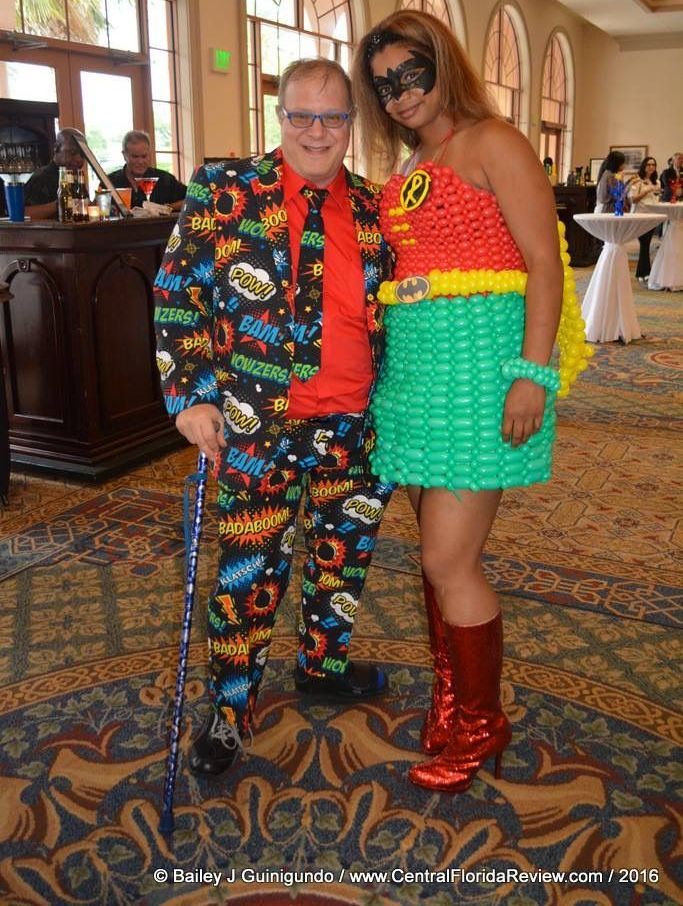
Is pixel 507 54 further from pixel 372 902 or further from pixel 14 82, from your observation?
pixel 372 902

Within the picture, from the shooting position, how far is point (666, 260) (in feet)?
34.4

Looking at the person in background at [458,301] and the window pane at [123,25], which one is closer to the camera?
the person in background at [458,301]

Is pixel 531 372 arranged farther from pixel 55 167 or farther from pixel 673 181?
pixel 673 181

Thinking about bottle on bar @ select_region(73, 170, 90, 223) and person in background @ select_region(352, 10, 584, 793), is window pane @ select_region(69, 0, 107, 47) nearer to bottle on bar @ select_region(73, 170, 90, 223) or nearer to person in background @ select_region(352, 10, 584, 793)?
bottle on bar @ select_region(73, 170, 90, 223)

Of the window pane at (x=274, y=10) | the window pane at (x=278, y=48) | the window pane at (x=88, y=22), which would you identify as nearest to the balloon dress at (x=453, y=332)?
the window pane at (x=88, y=22)

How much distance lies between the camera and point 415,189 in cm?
161

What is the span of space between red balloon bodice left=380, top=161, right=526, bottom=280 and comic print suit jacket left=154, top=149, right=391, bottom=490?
6.7 inches

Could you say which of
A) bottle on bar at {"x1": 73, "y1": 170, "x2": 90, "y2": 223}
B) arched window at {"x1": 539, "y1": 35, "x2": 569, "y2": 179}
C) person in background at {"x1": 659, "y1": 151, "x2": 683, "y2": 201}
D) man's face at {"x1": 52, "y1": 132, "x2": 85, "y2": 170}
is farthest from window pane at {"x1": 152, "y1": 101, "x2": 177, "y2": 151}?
arched window at {"x1": 539, "y1": 35, "x2": 569, "y2": 179}

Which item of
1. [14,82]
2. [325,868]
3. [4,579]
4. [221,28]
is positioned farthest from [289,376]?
[221,28]

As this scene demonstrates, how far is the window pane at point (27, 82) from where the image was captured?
682 cm

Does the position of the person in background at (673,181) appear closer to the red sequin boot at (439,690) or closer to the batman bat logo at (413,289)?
the red sequin boot at (439,690)

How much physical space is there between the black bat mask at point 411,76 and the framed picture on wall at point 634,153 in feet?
62.8

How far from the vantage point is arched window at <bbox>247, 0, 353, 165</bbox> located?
9477 mm

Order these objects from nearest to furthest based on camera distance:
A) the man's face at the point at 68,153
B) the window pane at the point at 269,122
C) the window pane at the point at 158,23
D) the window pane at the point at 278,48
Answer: the man's face at the point at 68,153, the window pane at the point at 158,23, the window pane at the point at 278,48, the window pane at the point at 269,122
